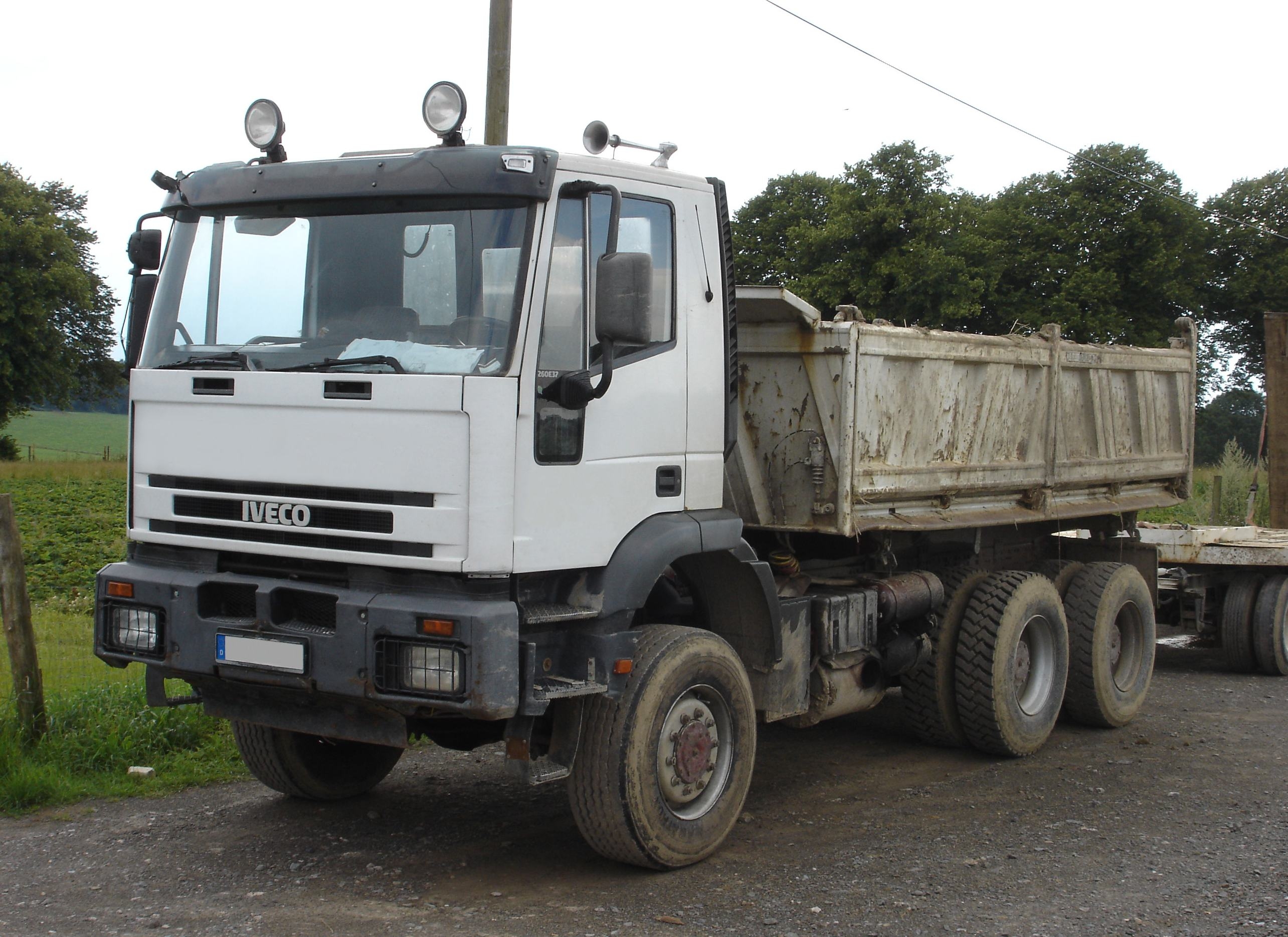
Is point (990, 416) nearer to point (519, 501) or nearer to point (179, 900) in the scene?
point (519, 501)

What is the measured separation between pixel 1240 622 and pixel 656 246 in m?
7.93

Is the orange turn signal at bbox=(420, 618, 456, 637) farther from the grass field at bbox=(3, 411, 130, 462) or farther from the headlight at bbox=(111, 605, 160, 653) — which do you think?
the grass field at bbox=(3, 411, 130, 462)

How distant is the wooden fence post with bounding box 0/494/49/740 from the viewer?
22.9 ft

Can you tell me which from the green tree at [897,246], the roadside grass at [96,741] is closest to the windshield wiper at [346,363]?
the roadside grass at [96,741]

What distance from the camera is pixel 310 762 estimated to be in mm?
6629

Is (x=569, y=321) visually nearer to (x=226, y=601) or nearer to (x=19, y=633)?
(x=226, y=601)

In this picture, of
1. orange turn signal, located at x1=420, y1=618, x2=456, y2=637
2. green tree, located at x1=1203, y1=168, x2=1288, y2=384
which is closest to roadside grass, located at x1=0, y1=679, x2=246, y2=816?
orange turn signal, located at x1=420, y1=618, x2=456, y2=637

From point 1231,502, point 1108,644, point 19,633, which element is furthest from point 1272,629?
point 19,633

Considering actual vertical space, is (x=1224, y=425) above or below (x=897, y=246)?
below

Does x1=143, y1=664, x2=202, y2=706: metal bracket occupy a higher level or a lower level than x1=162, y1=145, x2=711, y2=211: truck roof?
lower

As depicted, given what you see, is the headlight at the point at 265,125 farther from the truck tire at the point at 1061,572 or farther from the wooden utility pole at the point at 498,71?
the truck tire at the point at 1061,572

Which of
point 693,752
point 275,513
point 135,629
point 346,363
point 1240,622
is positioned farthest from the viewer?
point 1240,622

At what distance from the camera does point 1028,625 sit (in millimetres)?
8445

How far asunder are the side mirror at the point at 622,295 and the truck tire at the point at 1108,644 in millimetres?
5097
